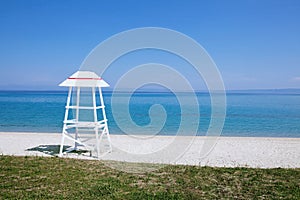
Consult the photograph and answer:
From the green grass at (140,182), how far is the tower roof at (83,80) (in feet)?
7.41

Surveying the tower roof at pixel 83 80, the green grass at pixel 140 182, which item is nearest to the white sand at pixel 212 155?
the green grass at pixel 140 182

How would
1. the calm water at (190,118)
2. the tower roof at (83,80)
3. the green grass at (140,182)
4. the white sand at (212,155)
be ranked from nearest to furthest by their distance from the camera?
the green grass at (140,182) < the white sand at (212,155) < the tower roof at (83,80) < the calm water at (190,118)

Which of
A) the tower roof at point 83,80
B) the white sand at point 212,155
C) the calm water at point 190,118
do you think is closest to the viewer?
the white sand at point 212,155

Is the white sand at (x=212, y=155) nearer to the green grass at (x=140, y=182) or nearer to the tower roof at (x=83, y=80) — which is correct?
the green grass at (x=140, y=182)

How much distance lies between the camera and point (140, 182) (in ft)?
19.3

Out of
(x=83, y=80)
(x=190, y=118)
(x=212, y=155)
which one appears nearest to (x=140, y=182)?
(x=83, y=80)

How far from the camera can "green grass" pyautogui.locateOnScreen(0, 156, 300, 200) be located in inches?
204

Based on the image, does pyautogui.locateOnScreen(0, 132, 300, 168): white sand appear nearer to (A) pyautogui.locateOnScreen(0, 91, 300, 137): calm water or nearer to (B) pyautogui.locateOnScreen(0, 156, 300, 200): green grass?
(B) pyautogui.locateOnScreen(0, 156, 300, 200): green grass

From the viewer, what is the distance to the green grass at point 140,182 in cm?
517

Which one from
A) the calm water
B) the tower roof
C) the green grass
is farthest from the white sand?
the calm water

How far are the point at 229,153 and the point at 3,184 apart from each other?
6.49m

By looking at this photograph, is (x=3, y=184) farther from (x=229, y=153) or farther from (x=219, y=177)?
(x=229, y=153)

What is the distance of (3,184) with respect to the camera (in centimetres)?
559

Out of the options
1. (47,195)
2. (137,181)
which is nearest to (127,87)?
(137,181)
